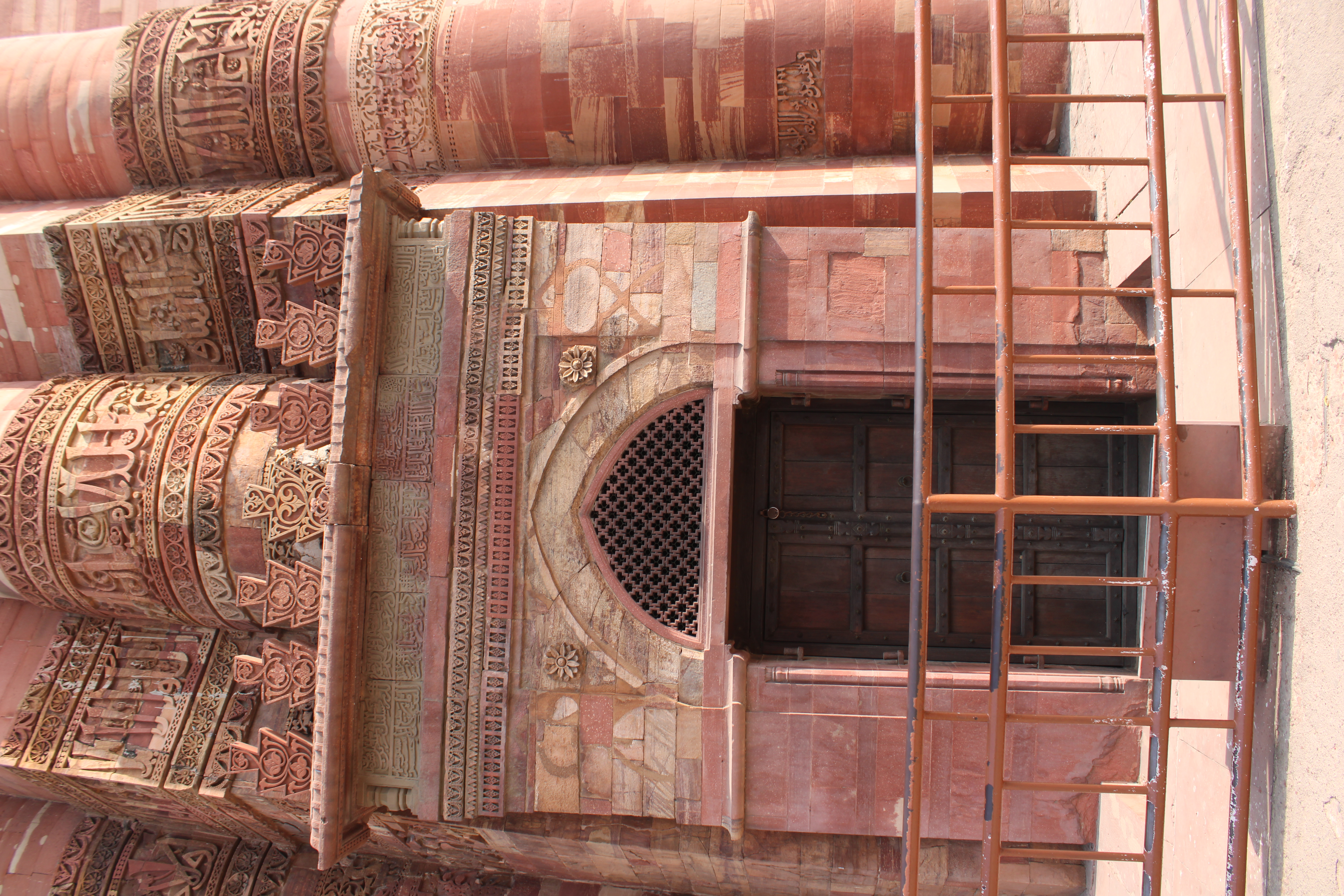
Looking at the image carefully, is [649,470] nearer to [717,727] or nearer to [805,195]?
[717,727]

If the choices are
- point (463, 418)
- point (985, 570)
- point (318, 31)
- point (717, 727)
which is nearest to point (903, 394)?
point (985, 570)

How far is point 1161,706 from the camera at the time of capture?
137 inches

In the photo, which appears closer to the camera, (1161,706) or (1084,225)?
(1161,706)

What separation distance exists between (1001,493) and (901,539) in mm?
2263

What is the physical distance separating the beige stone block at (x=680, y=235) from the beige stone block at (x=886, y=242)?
1.10m

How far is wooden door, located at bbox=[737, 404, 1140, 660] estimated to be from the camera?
18.1ft

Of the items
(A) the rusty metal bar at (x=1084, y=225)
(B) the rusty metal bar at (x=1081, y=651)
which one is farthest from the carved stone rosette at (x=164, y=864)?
(A) the rusty metal bar at (x=1084, y=225)

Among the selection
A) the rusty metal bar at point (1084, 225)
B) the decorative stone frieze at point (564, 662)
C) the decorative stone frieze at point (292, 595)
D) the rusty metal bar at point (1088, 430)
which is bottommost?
the decorative stone frieze at point (564, 662)

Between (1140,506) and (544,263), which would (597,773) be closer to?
(544,263)

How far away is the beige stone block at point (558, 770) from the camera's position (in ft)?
16.6

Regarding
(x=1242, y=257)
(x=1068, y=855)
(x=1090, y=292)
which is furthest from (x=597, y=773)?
(x=1242, y=257)

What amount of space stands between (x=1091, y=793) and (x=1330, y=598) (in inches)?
85.0

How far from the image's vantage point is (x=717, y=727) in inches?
193

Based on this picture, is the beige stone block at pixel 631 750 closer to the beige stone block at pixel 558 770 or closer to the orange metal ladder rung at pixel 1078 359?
the beige stone block at pixel 558 770
